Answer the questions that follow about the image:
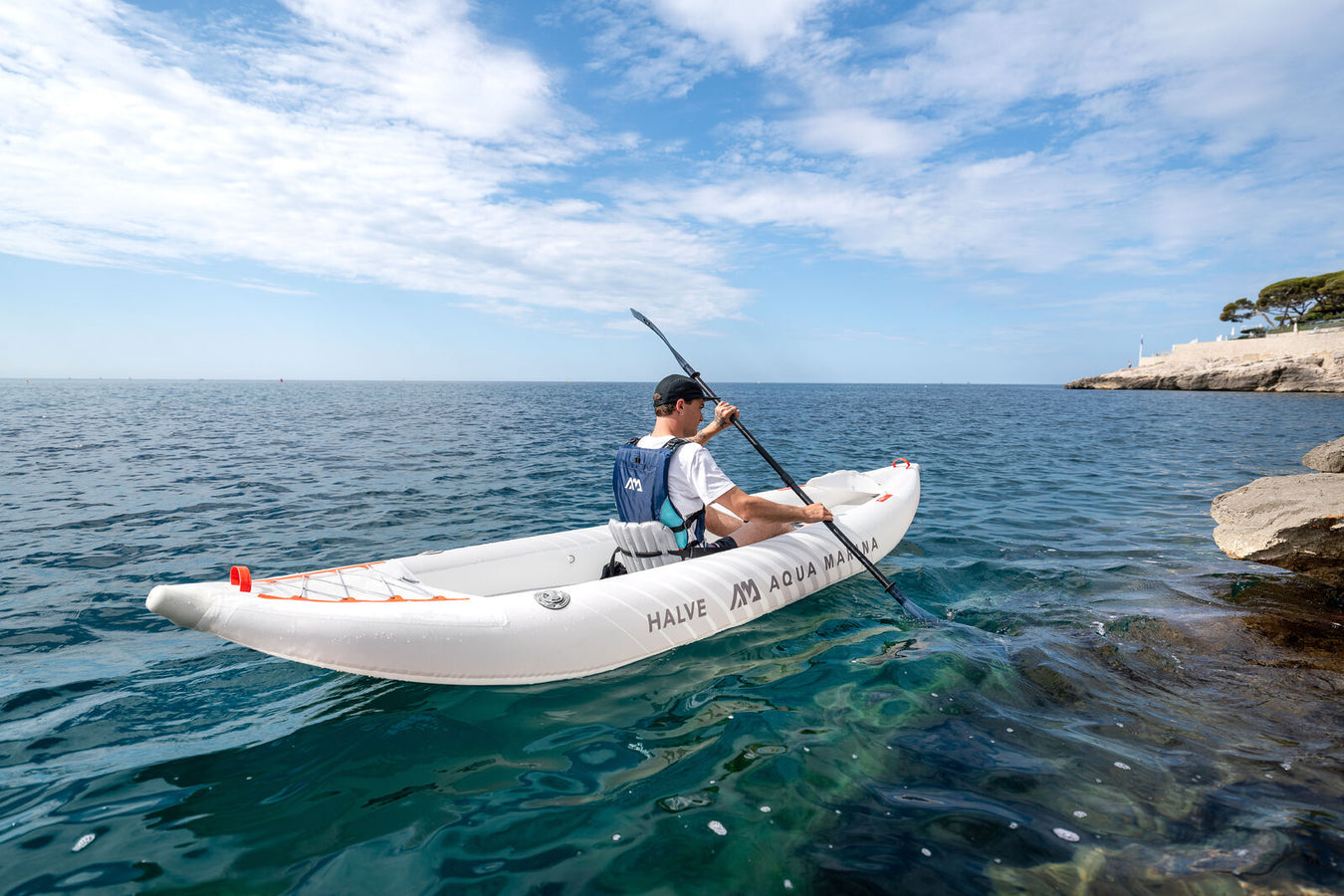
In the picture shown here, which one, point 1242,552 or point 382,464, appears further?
point 382,464

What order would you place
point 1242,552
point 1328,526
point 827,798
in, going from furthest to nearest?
1. point 1242,552
2. point 1328,526
3. point 827,798

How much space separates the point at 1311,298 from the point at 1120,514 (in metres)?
74.1

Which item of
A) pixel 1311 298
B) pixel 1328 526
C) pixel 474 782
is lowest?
pixel 474 782

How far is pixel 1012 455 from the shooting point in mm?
17016

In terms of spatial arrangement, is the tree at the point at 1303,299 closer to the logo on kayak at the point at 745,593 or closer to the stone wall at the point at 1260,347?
the stone wall at the point at 1260,347

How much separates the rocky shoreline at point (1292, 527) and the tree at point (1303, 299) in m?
70.4

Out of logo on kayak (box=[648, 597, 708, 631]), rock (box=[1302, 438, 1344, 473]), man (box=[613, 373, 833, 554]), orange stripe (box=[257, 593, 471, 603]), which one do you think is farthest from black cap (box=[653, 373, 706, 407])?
rock (box=[1302, 438, 1344, 473])

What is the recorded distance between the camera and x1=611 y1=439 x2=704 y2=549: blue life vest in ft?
15.5

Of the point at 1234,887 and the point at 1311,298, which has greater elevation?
the point at 1311,298

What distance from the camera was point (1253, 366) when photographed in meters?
52.1

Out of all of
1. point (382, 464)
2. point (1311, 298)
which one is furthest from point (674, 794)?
point (1311, 298)

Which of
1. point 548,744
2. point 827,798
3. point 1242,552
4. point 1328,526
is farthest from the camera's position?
point 1242,552

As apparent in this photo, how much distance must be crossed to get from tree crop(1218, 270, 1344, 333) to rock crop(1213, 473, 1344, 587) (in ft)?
231

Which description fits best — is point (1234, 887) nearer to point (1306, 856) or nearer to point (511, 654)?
point (1306, 856)
